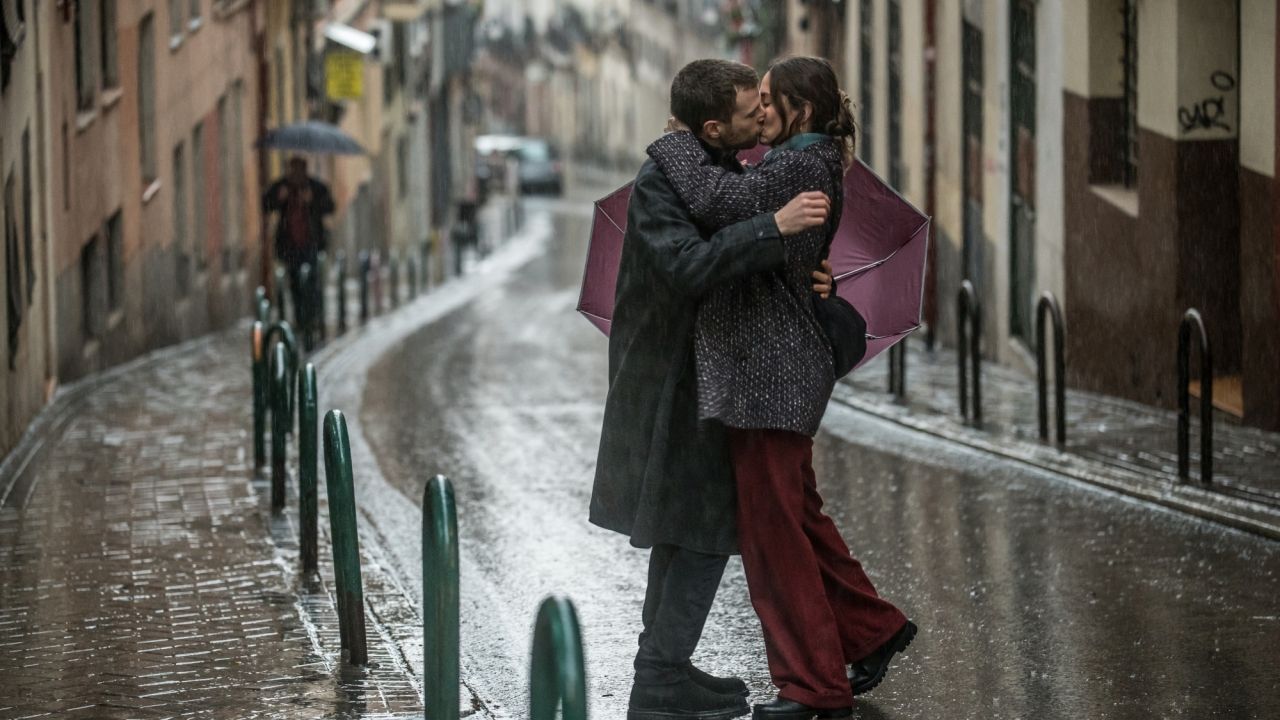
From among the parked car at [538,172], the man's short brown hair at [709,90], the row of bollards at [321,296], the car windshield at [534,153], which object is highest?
the man's short brown hair at [709,90]

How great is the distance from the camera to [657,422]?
5.83 metres

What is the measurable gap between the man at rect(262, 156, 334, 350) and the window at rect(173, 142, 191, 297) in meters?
1.62

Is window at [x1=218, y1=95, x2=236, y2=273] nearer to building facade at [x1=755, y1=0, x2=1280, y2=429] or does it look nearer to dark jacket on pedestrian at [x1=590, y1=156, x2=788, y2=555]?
building facade at [x1=755, y1=0, x2=1280, y2=429]

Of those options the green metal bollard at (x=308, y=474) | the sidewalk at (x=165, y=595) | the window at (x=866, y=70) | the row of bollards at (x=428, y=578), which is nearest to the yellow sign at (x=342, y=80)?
the window at (x=866, y=70)

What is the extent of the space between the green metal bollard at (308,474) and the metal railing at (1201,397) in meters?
4.50

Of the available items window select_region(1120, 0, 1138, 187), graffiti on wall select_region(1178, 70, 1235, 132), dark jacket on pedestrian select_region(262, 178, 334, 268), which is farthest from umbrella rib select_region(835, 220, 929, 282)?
dark jacket on pedestrian select_region(262, 178, 334, 268)

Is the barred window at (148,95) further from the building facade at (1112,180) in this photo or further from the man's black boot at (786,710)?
the man's black boot at (786,710)

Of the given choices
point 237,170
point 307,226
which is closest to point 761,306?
point 307,226

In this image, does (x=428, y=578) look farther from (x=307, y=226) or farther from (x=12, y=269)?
(x=307, y=226)

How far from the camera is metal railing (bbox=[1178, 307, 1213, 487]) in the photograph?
10.6 m

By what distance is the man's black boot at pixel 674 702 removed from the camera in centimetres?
609

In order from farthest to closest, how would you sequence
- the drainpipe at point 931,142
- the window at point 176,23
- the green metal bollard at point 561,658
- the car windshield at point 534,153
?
the car windshield at point 534,153 → the window at point 176,23 → the drainpipe at point 931,142 → the green metal bollard at point 561,658

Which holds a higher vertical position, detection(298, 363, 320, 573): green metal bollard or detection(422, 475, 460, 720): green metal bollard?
detection(422, 475, 460, 720): green metal bollard

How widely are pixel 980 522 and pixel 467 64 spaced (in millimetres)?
46315
